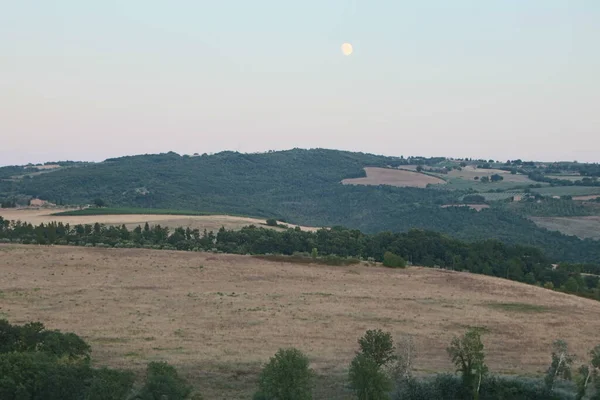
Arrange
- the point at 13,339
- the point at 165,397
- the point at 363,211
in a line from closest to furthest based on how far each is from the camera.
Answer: the point at 165,397 → the point at 13,339 → the point at 363,211

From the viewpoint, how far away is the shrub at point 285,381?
26.8 metres

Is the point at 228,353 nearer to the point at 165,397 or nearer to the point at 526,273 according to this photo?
the point at 165,397

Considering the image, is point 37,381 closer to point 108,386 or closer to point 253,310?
point 108,386

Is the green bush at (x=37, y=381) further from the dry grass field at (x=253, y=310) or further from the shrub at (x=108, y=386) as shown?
the dry grass field at (x=253, y=310)

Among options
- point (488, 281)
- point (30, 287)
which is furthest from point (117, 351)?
point (488, 281)

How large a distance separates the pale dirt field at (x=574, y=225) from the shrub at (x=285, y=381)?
117306mm

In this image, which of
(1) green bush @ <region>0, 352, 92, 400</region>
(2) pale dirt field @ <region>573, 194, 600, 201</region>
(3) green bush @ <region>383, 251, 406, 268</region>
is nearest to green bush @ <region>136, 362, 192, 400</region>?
(1) green bush @ <region>0, 352, 92, 400</region>

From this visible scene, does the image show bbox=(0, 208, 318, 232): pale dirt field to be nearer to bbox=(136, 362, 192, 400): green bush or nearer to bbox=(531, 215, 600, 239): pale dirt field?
bbox=(531, 215, 600, 239): pale dirt field

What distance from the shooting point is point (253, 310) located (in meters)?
52.8

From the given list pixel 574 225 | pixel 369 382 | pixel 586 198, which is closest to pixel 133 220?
pixel 574 225

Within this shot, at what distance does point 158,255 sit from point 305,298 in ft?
86.8

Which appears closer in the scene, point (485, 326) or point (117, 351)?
point (117, 351)

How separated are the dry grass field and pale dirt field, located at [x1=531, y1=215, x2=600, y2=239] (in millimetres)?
69084

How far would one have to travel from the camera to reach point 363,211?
19588 cm
